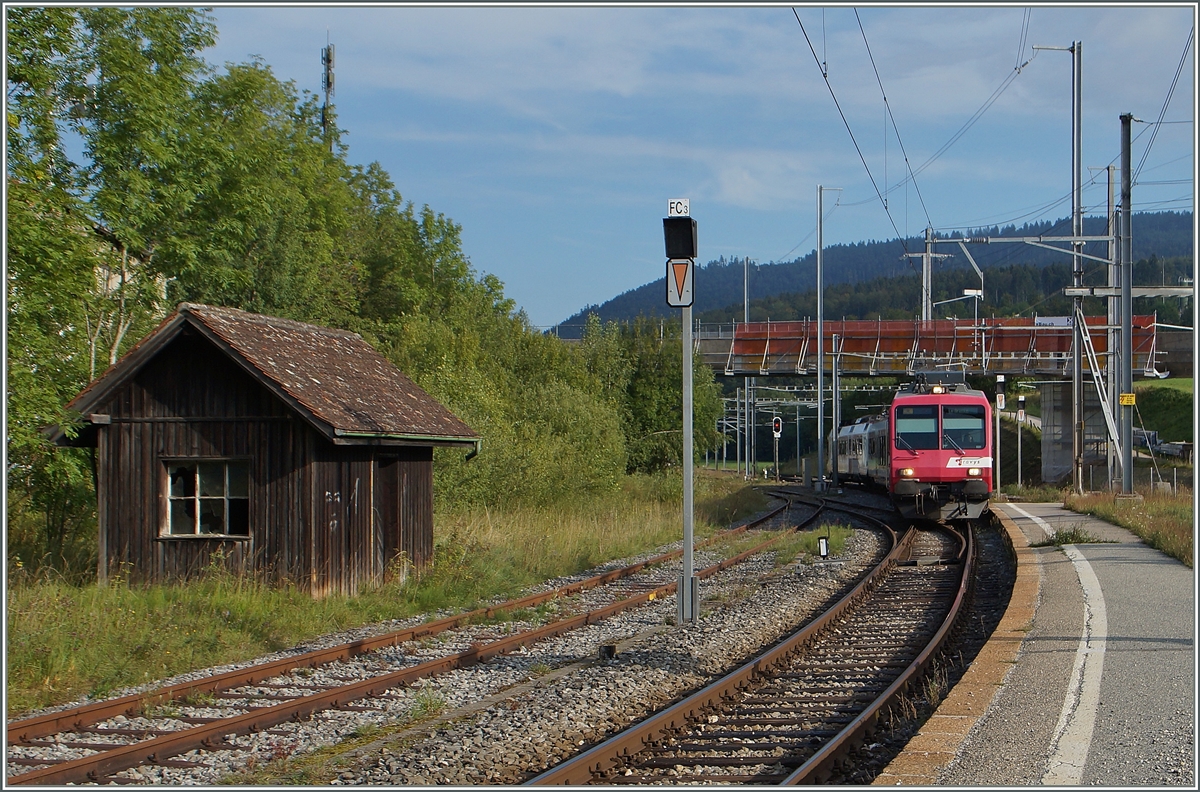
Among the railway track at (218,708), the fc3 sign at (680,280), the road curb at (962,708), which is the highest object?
the fc3 sign at (680,280)

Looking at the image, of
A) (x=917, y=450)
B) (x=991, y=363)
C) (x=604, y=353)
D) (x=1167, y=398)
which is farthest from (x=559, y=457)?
(x=1167, y=398)

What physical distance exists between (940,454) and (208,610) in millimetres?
18620

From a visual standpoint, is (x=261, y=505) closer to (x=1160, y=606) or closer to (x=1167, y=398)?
(x=1160, y=606)

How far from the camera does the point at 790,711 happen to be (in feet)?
27.6

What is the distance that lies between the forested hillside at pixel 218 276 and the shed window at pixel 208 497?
1900mm

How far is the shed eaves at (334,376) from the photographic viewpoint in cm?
1488

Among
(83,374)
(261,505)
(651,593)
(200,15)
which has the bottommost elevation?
(651,593)

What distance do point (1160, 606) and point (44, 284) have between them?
1426 cm

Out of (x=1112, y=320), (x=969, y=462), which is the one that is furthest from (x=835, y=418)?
(x=969, y=462)

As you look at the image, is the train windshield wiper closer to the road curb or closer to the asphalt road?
the asphalt road

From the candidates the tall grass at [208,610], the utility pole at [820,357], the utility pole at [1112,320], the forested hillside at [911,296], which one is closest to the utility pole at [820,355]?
the utility pole at [820,357]

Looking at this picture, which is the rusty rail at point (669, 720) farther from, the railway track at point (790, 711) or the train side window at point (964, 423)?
the train side window at point (964, 423)

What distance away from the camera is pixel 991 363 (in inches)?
1973

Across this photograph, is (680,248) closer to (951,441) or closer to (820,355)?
(951,441)
